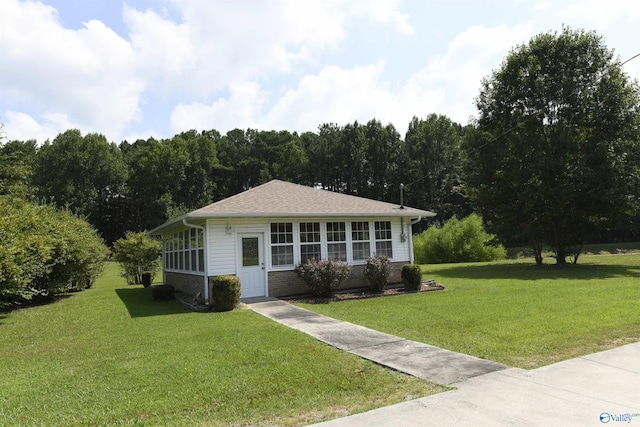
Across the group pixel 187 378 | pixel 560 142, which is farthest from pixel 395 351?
pixel 560 142

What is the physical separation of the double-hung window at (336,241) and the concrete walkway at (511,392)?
7.44m

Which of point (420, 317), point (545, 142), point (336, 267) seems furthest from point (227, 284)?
point (545, 142)

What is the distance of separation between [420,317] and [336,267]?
13.1 feet

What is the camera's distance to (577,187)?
2136cm

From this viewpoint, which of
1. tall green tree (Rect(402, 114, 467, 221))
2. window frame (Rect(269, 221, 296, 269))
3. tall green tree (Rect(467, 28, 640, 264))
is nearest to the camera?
window frame (Rect(269, 221, 296, 269))

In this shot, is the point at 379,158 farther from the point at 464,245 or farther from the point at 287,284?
the point at 287,284

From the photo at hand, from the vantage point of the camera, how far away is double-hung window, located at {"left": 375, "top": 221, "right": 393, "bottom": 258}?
14.8 metres

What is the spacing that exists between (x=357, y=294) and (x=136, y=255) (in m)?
14.7

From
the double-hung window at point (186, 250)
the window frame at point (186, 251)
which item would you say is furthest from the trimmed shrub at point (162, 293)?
the double-hung window at point (186, 250)

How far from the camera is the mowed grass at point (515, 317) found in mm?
6316

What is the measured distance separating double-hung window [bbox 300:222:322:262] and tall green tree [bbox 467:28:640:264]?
43.8 ft

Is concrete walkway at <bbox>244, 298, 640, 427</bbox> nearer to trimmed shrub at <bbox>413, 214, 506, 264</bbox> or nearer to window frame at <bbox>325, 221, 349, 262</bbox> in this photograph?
window frame at <bbox>325, 221, 349, 262</bbox>

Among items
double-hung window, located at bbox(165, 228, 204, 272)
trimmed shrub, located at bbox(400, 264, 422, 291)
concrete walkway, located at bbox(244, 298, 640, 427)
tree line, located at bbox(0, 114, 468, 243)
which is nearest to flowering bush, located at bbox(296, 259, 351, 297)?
trimmed shrub, located at bbox(400, 264, 422, 291)

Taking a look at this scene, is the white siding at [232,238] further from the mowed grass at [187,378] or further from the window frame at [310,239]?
the mowed grass at [187,378]
